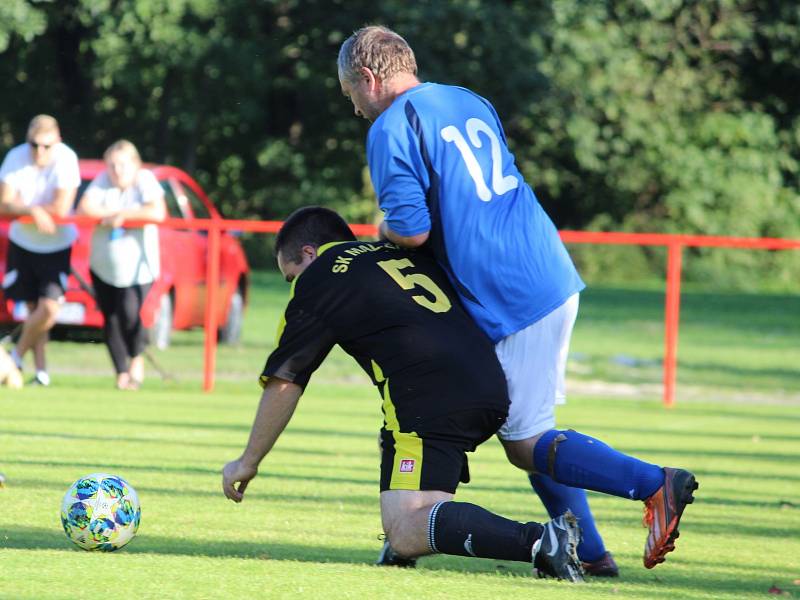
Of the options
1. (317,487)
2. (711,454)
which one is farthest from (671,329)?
(317,487)

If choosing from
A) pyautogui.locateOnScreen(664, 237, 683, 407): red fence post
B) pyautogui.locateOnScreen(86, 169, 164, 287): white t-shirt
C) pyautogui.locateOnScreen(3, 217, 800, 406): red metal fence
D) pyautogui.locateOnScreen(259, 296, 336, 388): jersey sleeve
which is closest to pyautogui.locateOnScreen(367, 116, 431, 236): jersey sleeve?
pyautogui.locateOnScreen(259, 296, 336, 388): jersey sleeve

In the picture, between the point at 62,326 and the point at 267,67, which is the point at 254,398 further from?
the point at 267,67

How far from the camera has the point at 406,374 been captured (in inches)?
201

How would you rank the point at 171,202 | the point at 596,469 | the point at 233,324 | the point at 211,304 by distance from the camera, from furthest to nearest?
the point at 233,324 → the point at 171,202 → the point at 211,304 → the point at 596,469

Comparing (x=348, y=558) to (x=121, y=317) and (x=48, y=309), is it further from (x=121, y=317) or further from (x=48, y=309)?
(x=121, y=317)

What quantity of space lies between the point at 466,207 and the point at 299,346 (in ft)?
2.49

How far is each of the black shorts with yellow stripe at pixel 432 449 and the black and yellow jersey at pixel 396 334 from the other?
3 centimetres

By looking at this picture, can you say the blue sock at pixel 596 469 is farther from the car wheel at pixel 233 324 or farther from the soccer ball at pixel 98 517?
the car wheel at pixel 233 324

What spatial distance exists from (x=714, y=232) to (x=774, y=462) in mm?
30350

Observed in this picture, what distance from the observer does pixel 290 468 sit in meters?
8.51

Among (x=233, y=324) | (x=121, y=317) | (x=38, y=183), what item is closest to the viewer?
(x=38, y=183)

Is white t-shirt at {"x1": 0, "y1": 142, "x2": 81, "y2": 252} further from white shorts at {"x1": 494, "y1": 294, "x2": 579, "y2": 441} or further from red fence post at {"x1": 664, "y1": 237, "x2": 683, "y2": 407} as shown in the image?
white shorts at {"x1": 494, "y1": 294, "x2": 579, "y2": 441}

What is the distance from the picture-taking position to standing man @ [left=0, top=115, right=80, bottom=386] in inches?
483

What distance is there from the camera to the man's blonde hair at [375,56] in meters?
5.27
